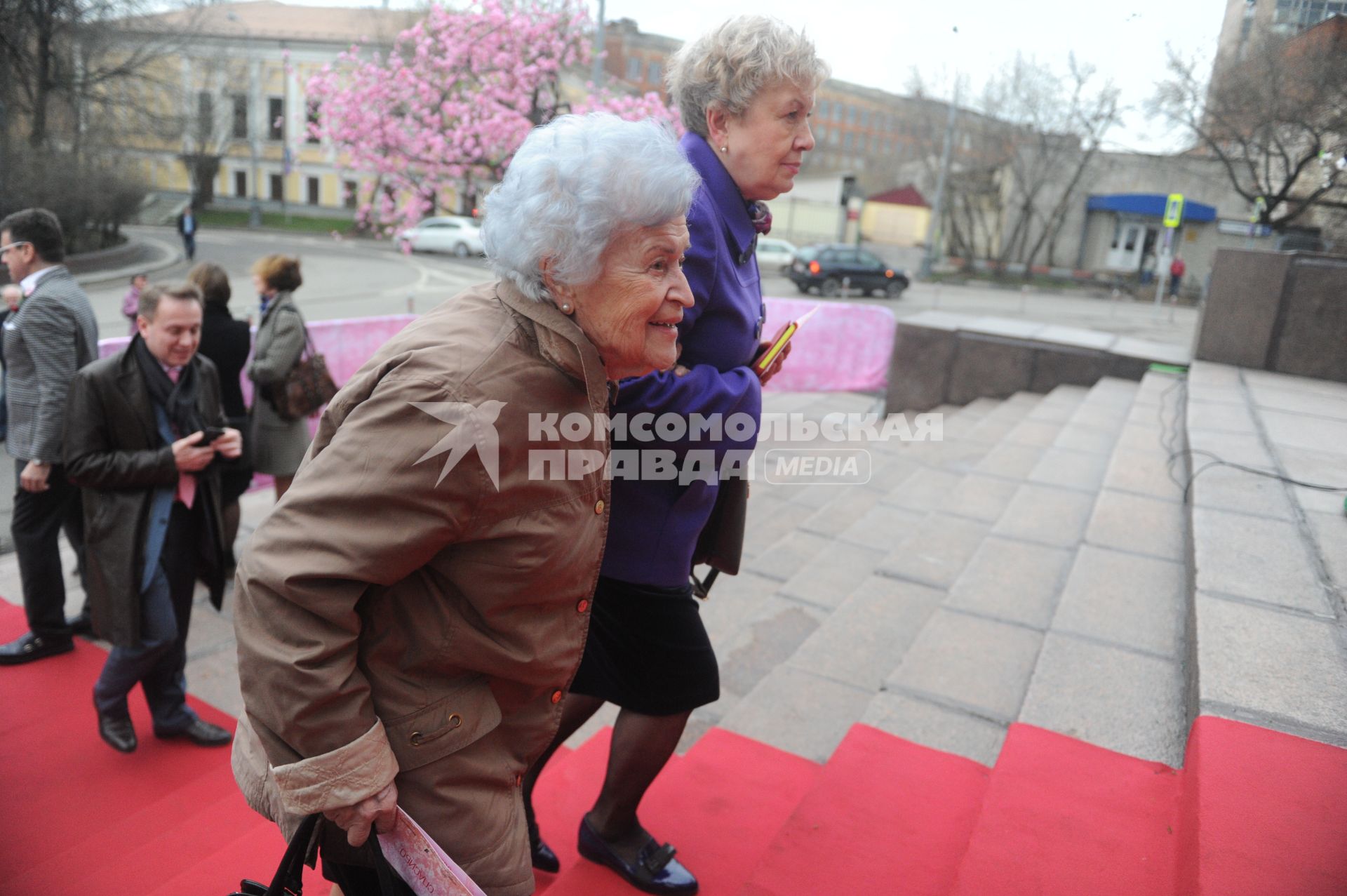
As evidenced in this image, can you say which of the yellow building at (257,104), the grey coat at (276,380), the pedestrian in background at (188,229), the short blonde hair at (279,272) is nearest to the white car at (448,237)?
the yellow building at (257,104)

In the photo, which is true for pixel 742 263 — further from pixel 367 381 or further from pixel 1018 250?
pixel 1018 250

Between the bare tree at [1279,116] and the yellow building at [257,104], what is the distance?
2296 centimetres

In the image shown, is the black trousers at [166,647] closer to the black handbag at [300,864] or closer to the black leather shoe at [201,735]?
the black leather shoe at [201,735]

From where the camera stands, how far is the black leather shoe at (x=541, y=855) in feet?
7.45

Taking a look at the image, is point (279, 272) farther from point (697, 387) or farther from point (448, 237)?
point (448, 237)

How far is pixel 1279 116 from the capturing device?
11.1 meters

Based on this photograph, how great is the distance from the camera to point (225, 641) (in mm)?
4164

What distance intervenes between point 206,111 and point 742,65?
42136 millimetres

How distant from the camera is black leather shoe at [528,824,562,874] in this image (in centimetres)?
227

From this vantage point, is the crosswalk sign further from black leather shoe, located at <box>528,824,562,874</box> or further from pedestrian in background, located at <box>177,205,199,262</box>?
pedestrian in background, located at <box>177,205,199,262</box>

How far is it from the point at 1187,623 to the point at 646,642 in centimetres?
211

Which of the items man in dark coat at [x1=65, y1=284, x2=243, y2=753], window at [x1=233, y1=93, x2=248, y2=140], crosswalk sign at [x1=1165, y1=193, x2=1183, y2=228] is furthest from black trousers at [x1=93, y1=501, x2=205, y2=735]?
window at [x1=233, y1=93, x2=248, y2=140]

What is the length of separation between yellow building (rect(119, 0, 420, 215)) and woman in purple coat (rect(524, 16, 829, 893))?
30.2 metres

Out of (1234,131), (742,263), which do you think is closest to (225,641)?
(742,263)
